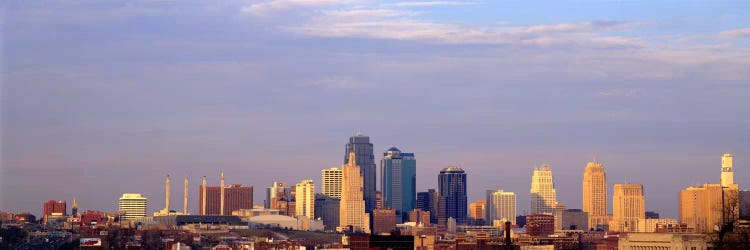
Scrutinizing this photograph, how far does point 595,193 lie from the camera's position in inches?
6201

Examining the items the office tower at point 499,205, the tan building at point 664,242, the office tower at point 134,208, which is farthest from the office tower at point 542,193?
the tan building at point 664,242

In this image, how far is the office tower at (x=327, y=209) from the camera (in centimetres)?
17185

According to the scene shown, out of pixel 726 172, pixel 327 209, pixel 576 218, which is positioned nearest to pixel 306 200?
pixel 327 209

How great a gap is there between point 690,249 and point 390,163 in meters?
154

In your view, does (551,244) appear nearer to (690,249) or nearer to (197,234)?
(197,234)

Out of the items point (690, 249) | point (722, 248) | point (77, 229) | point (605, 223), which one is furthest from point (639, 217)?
point (722, 248)

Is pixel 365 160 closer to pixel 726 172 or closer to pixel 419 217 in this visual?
pixel 419 217

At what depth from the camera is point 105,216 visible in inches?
4513

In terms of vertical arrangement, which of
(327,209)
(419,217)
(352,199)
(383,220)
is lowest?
(383,220)

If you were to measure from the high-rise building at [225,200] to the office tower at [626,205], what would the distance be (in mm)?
34395

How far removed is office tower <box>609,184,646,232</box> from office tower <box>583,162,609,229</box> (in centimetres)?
264

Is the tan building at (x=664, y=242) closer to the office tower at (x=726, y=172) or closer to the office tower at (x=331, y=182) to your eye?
the office tower at (x=726, y=172)

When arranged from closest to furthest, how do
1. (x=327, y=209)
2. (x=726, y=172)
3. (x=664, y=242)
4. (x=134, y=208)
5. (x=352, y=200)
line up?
(x=664, y=242), (x=726, y=172), (x=134, y=208), (x=352, y=200), (x=327, y=209)

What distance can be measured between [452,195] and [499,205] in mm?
4930
